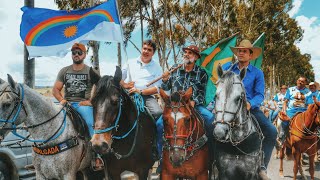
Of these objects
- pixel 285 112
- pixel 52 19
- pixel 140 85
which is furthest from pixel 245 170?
pixel 285 112

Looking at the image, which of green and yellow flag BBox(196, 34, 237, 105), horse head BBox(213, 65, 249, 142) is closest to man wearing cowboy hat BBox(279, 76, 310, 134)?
green and yellow flag BBox(196, 34, 237, 105)

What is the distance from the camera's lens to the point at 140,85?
659 centimetres

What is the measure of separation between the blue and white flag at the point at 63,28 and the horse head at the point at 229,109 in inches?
119

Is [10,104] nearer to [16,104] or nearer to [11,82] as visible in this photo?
[16,104]

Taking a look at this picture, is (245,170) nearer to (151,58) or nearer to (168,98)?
(168,98)

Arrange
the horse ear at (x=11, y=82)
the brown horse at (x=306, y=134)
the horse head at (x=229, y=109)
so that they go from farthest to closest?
the brown horse at (x=306, y=134), the horse ear at (x=11, y=82), the horse head at (x=229, y=109)

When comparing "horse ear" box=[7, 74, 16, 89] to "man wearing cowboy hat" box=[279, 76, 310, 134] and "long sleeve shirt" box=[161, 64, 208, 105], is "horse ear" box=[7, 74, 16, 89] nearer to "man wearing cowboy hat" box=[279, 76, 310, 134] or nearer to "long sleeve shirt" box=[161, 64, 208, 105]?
"long sleeve shirt" box=[161, 64, 208, 105]

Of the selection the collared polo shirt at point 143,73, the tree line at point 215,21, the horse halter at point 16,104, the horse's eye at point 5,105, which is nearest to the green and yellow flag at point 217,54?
the collared polo shirt at point 143,73

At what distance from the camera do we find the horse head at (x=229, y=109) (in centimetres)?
452

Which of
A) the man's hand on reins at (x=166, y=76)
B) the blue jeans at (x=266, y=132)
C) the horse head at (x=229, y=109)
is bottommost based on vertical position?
the blue jeans at (x=266, y=132)

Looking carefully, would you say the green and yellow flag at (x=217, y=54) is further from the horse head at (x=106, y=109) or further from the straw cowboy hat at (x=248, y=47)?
the horse head at (x=106, y=109)

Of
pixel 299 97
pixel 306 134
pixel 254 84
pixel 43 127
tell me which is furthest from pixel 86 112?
pixel 299 97

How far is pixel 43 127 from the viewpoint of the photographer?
5.46m

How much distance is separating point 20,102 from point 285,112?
347 inches
